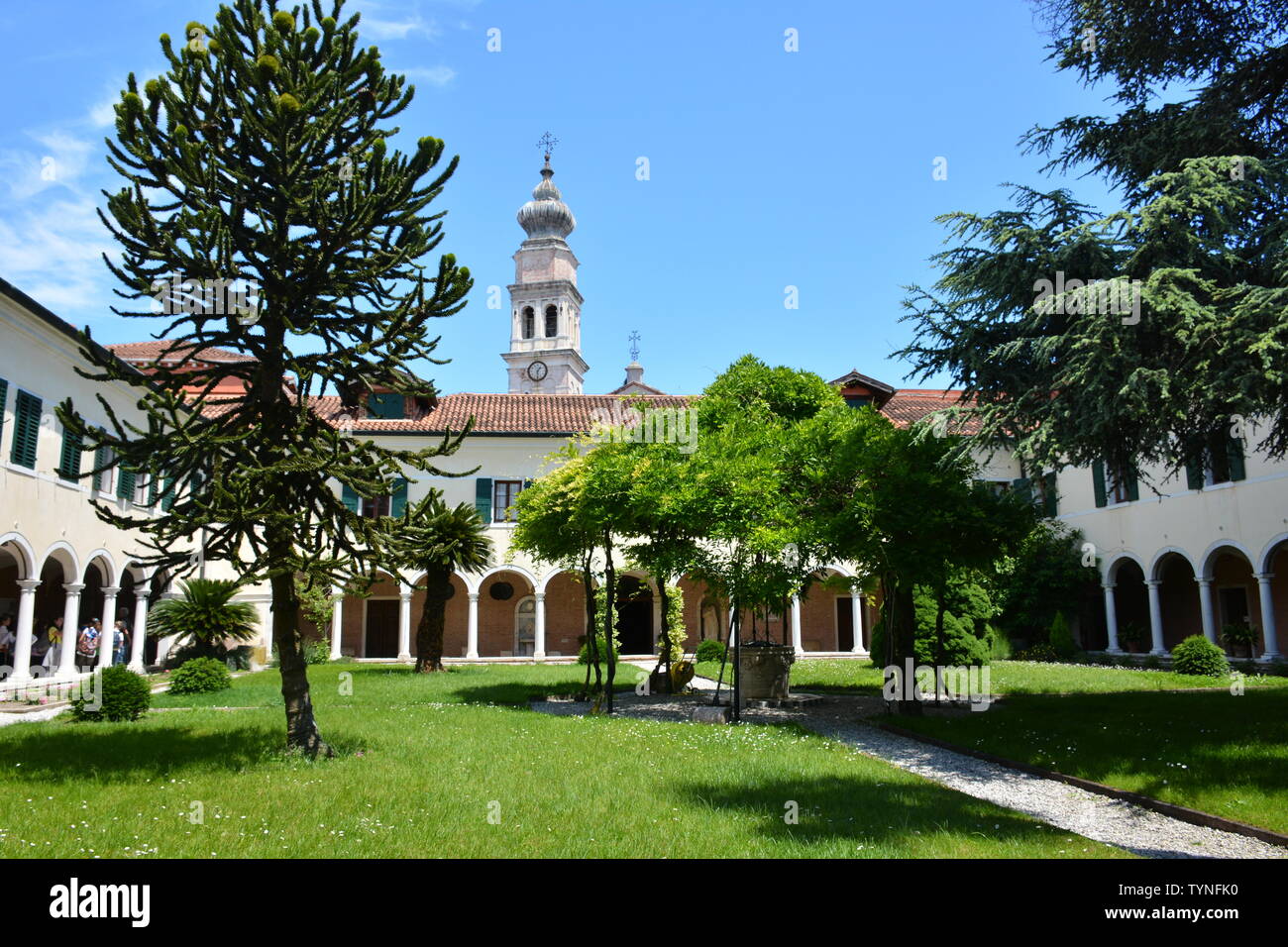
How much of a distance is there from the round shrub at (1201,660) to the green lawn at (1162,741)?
5.08 m

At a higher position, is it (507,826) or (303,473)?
(303,473)

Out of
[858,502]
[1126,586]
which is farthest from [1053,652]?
[858,502]

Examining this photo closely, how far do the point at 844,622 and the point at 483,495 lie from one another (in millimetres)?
14572

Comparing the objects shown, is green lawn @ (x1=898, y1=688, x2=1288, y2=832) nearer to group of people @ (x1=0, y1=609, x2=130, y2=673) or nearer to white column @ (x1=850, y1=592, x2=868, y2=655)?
white column @ (x1=850, y1=592, x2=868, y2=655)

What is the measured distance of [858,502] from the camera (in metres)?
11.8

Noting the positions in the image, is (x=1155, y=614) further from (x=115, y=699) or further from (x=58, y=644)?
(x=58, y=644)

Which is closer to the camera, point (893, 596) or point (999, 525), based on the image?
point (999, 525)

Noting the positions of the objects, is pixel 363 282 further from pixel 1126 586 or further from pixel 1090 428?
pixel 1126 586

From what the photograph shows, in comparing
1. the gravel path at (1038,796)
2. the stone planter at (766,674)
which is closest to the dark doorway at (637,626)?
the stone planter at (766,674)

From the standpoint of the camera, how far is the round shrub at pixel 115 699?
525 inches

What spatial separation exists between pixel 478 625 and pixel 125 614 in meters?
11.1

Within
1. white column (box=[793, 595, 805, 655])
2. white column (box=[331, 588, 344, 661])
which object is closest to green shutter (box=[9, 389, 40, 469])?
white column (box=[331, 588, 344, 661])

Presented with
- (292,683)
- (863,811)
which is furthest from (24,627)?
(863,811)

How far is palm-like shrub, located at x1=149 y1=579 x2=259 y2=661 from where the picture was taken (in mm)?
22125
